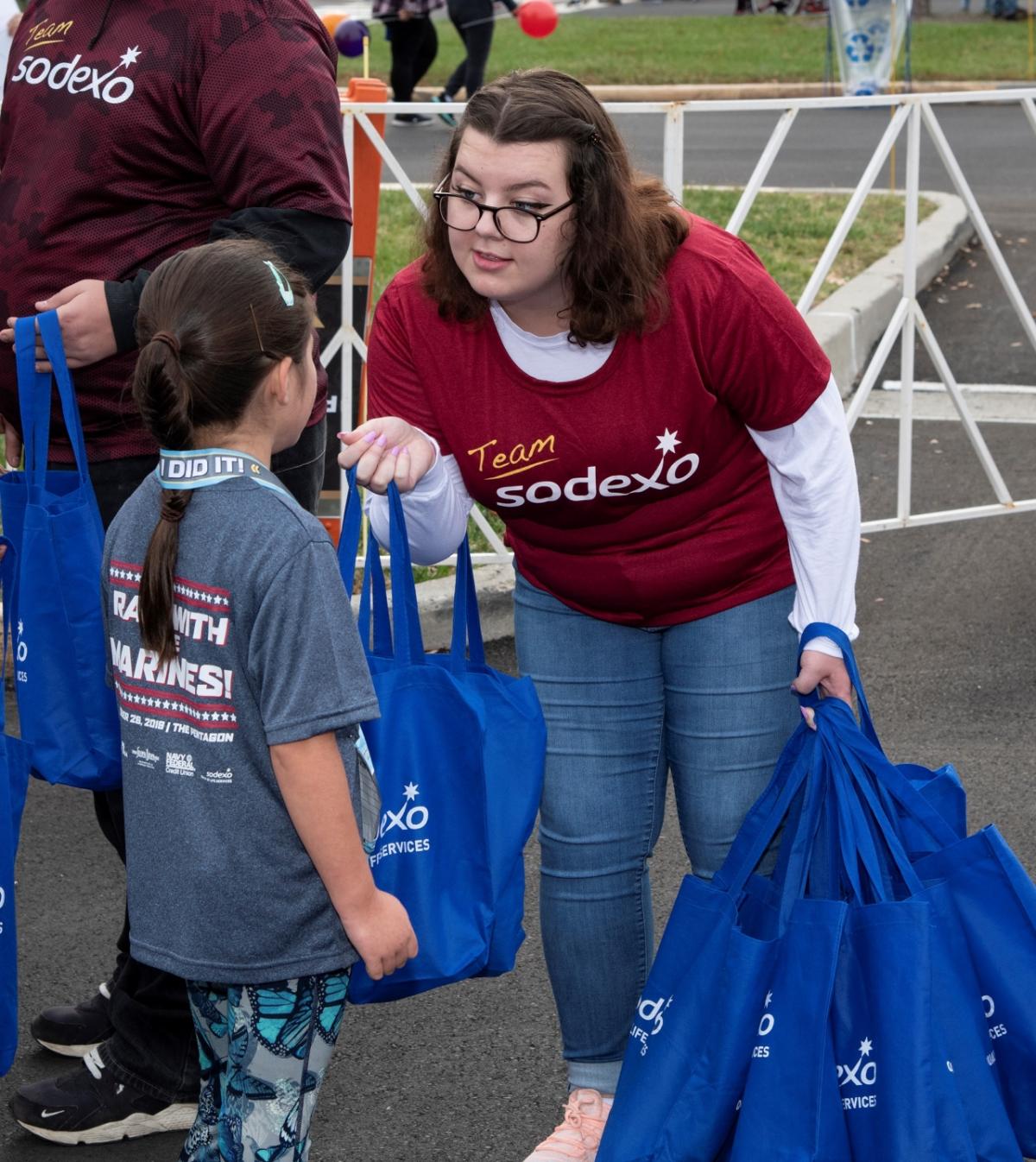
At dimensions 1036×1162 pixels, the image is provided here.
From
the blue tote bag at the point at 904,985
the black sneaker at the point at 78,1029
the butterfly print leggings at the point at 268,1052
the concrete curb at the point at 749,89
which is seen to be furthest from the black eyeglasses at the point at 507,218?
the concrete curb at the point at 749,89

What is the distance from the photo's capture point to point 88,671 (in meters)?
2.70

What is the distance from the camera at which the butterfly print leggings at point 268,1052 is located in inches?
88.4

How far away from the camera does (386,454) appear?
95.9 inches

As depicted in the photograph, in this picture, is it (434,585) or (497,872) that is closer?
(497,872)

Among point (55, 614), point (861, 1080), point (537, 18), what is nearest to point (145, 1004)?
point (55, 614)

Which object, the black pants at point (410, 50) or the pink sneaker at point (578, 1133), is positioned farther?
the black pants at point (410, 50)

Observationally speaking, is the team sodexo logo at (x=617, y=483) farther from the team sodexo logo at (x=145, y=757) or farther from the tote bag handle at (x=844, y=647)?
the team sodexo logo at (x=145, y=757)

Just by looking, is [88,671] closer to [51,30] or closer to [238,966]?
[238,966]

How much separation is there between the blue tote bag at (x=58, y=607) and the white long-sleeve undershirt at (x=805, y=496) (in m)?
0.46

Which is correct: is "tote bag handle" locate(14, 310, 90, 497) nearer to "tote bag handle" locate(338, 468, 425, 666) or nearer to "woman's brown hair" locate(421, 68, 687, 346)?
"tote bag handle" locate(338, 468, 425, 666)

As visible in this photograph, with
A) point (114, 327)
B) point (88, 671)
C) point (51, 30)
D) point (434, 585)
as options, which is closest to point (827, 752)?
point (88, 671)

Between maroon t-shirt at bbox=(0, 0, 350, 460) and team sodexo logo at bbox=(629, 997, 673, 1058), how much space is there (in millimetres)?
1235

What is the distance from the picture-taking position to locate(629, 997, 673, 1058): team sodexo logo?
2.54 meters

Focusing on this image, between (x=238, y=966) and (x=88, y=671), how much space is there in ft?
2.25
